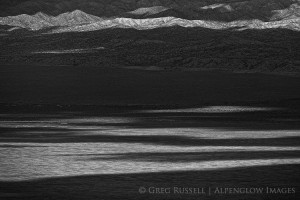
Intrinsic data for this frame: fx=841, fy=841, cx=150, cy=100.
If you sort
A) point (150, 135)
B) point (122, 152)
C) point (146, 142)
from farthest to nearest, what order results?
point (150, 135), point (146, 142), point (122, 152)

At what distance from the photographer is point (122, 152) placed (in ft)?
66.2

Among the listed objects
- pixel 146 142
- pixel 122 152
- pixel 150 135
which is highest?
pixel 122 152

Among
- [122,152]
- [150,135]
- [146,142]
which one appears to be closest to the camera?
[122,152]

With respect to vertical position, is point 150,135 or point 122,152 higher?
point 122,152

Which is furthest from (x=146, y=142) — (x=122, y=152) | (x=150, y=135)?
(x=122, y=152)

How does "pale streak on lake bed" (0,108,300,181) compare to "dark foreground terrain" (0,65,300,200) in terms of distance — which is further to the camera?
"pale streak on lake bed" (0,108,300,181)

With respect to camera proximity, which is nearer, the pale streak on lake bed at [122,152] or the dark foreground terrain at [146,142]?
the dark foreground terrain at [146,142]

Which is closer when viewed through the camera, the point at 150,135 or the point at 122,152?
the point at 122,152

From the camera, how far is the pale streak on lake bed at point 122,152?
16828mm

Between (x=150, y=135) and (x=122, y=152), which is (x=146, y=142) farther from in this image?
(x=122, y=152)

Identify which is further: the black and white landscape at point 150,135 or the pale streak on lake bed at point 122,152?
the pale streak on lake bed at point 122,152

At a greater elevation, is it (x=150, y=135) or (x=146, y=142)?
(x=146, y=142)

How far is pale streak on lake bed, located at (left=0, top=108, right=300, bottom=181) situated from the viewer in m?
16.8

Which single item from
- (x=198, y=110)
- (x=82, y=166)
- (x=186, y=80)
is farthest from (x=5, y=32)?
(x=82, y=166)
